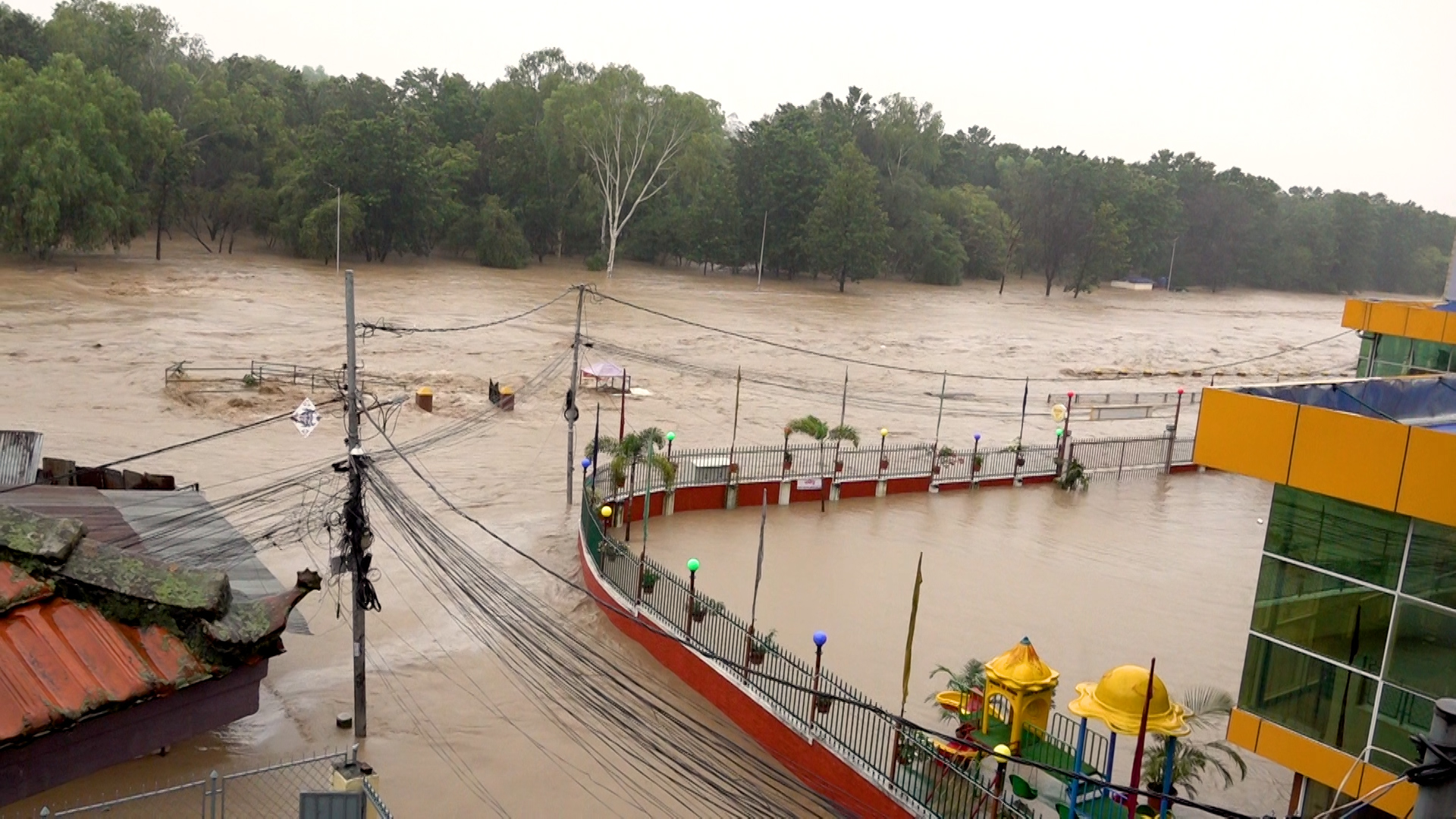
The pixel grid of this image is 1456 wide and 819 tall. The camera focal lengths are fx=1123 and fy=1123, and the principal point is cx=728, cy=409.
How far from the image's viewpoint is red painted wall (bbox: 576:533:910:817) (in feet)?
39.9

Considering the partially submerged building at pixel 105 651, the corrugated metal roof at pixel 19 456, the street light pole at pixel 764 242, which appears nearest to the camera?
the partially submerged building at pixel 105 651

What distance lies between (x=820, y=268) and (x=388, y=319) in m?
37.0

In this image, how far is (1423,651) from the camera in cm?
941

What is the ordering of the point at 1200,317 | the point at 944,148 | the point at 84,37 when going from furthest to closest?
the point at 944,148, the point at 1200,317, the point at 84,37

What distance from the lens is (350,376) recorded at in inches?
517

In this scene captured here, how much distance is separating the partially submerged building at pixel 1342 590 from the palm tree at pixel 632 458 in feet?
41.7

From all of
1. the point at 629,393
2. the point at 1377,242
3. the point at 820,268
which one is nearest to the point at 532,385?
the point at 629,393

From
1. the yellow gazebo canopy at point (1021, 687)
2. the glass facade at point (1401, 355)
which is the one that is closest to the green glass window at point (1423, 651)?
the yellow gazebo canopy at point (1021, 687)

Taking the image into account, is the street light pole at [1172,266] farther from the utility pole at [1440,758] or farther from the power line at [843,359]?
the utility pole at [1440,758]

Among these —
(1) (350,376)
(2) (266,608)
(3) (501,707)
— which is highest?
(1) (350,376)

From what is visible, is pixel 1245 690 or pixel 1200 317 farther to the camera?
pixel 1200 317

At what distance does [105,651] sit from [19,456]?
294 inches

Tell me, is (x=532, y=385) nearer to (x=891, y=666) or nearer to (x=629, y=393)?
(x=629, y=393)

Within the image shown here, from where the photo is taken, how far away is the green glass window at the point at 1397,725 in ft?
30.8
